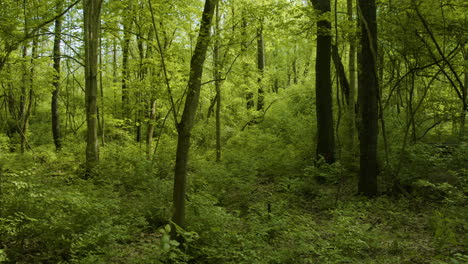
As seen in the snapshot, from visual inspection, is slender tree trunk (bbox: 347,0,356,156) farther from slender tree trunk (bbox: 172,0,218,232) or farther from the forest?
slender tree trunk (bbox: 172,0,218,232)

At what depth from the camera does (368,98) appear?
26.0 feet

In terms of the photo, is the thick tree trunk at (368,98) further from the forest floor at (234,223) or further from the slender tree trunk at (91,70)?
the slender tree trunk at (91,70)

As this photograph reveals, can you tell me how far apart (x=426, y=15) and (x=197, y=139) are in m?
11.2

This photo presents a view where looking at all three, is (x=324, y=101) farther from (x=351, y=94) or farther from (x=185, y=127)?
(x=185, y=127)

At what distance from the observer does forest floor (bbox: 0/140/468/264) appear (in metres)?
4.72

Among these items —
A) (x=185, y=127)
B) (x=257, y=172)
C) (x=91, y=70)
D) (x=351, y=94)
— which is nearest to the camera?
(x=185, y=127)

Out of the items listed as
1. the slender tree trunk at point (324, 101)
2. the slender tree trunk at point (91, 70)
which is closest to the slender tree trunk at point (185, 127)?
the slender tree trunk at point (91, 70)

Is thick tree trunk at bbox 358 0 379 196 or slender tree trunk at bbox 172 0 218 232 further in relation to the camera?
thick tree trunk at bbox 358 0 379 196

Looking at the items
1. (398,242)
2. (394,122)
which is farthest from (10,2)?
(394,122)

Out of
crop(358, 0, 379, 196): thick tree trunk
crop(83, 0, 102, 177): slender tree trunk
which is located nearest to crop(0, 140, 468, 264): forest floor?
crop(358, 0, 379, 196): thick tree trunk

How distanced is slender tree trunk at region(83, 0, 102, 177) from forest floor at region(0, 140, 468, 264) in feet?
2.83

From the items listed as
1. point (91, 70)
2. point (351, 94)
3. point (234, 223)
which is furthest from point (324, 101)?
point (91, 70)

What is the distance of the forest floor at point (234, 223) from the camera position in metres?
4.72

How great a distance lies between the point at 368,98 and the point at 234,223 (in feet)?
15.2
